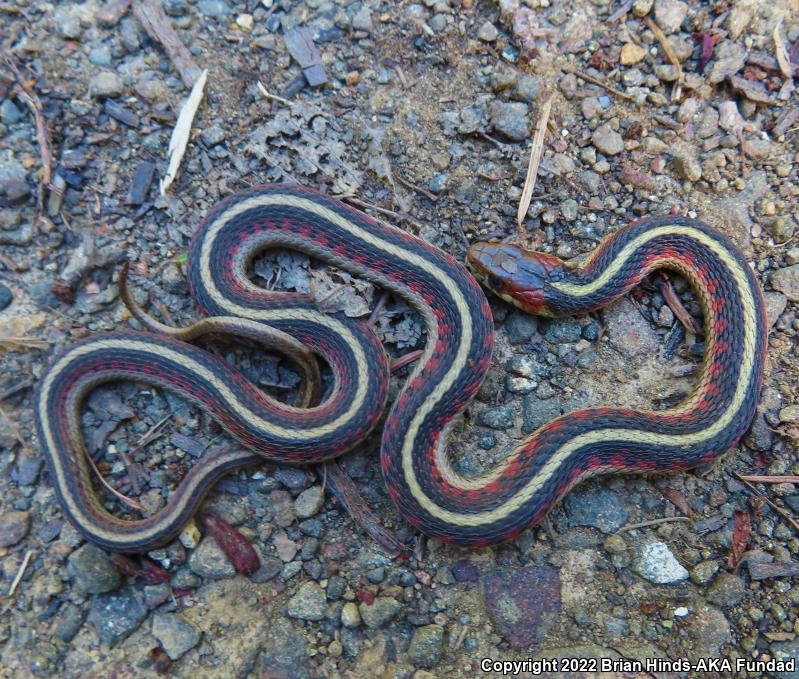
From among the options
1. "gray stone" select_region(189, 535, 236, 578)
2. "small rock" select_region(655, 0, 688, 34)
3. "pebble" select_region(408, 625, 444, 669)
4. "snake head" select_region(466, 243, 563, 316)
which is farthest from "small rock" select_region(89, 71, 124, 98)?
"pebble" select_region(408, 625, 444, 669)

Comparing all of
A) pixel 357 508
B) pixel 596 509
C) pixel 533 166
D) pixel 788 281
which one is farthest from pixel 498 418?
pixel 788 281

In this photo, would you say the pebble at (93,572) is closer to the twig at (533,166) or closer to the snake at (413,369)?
the snake at (413,369)

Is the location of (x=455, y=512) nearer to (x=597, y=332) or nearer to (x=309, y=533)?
(x=309, y=533)

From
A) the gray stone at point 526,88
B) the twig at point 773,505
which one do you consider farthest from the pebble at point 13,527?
the twig at point 773,505

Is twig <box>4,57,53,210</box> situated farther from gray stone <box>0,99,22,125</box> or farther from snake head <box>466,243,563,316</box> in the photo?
snake head <box>466,243,563,316</box>

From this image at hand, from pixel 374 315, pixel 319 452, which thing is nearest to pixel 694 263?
pixel 374 315

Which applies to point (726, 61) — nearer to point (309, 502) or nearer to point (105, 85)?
point (309, 502)
